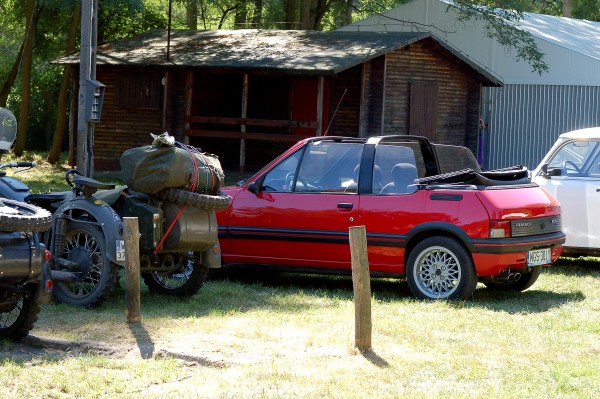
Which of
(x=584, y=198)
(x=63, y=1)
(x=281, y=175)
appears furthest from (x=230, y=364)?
(x=63, y=1)

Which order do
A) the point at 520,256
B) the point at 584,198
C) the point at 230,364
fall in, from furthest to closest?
the point at 584,198, the point at 520,256, the point at 230,364

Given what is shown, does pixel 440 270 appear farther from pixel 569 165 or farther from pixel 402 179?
→ pixel 569 165

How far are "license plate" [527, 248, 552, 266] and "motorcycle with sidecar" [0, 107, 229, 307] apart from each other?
3.06m

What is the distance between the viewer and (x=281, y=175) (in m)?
11.6

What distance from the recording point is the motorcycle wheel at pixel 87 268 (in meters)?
9.53

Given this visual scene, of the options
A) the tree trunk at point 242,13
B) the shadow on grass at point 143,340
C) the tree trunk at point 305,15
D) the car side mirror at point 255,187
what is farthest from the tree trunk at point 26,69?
the shadow on grass at point 143,340

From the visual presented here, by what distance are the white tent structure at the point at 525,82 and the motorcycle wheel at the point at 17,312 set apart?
64.8 feet

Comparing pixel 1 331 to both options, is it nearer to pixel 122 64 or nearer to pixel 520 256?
pixel 520 256

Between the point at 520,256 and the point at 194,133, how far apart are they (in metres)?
15.1

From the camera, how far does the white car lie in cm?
1289

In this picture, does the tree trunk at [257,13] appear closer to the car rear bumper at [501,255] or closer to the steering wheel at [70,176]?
the steering wheel at [70,176]

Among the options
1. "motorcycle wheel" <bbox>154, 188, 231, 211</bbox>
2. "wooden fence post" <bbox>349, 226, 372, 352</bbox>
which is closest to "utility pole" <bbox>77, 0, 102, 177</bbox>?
"motorcycle wheel" <bbox>154, 188, 231, 211</bbox>

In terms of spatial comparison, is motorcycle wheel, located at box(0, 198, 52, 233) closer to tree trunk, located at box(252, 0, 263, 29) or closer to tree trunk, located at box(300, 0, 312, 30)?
tree trunk, located at box(300, 0, 312, 30)

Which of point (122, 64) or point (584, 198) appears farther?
point (122, 64)
